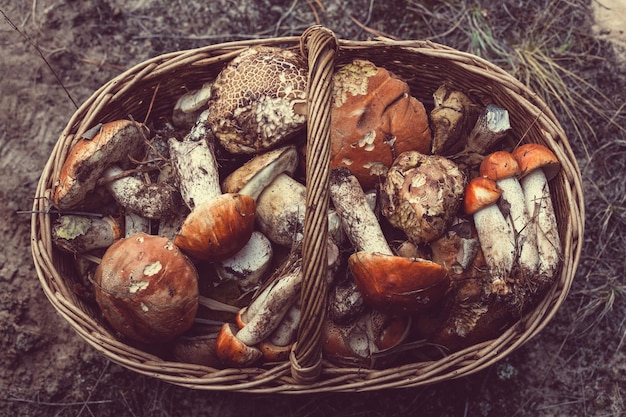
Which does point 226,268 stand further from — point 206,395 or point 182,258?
point 206,395

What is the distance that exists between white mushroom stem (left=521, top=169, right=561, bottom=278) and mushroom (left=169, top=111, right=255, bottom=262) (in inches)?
45.2

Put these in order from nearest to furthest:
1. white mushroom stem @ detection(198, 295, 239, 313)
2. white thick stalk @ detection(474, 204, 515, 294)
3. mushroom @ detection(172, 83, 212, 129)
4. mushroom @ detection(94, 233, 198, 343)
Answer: mushroom @ detection(94, 233, 198, 343), white thick stalk @ detection(474, 204, 515, 294), white mushroom stem @ detection(198, 295, 239, 313), mushroom @ detection(172, 83, 212, 129)

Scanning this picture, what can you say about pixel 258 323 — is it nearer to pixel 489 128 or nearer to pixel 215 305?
pixel 215 305

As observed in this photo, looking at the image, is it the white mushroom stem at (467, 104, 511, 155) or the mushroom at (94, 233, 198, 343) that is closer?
the mushroom at (94, 233, 198, 343)

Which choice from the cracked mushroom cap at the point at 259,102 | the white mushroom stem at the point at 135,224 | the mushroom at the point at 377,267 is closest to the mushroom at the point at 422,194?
the mushroom at the point at 377,267

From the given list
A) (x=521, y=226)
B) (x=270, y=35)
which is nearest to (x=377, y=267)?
(x=521, y=226)

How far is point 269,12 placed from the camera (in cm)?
361

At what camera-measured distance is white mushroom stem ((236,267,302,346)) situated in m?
2.31

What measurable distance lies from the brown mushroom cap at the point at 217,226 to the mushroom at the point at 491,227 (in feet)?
2.88

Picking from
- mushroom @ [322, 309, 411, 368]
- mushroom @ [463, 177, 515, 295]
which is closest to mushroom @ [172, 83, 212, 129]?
mushroom @ [322, 309, 411, 368]

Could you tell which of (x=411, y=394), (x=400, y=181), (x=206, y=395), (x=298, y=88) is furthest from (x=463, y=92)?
(x=206, y=395)

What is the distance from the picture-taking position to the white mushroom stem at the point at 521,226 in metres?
2.37

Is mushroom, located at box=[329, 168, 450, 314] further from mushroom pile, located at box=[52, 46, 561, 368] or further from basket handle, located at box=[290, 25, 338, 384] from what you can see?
basket handle, located at box=[290, 25, 338, 384]

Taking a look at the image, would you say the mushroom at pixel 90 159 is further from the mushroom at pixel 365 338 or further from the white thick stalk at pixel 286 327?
the mushroom at pixel 365 338
